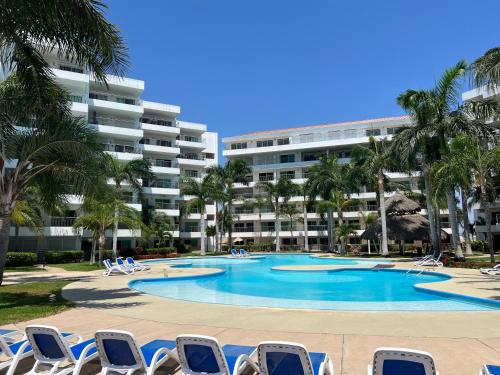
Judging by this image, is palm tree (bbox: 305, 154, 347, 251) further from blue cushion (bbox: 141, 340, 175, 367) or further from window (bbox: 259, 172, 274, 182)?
blue cushion (bbox: 141, 340, 175, 367)

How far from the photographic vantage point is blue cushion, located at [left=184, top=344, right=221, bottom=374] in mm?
4700

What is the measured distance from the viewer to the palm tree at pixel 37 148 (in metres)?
12.3

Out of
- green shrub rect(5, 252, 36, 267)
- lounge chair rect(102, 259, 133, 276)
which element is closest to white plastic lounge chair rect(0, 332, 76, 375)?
lounge chair rect(102, 259, 133, 276)

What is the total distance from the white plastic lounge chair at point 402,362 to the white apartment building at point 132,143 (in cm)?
3467

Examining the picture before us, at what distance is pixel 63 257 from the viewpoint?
33.5 metres

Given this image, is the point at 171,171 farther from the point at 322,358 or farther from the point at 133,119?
the point at 322,358

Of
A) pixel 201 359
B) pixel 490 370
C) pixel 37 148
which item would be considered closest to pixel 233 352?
pixel 201 359

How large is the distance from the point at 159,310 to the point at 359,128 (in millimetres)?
52776

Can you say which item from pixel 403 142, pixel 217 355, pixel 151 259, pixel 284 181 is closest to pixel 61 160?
pixel 217 355

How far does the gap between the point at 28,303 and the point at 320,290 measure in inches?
429

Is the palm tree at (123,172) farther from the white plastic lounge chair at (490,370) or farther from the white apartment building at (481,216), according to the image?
the white apartment building at (481,216)

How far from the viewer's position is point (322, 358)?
5082mm

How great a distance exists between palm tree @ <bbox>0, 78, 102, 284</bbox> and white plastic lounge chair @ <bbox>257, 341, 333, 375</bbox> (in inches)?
395

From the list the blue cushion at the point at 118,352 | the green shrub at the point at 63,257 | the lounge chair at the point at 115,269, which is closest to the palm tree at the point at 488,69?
the blue cushion at the point at 118,352
